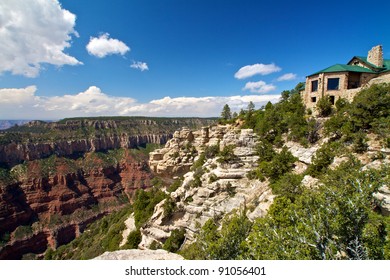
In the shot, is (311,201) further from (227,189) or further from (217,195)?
(217,195)

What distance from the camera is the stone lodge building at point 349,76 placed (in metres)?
24.6

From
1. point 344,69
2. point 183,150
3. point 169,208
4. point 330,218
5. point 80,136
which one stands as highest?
point 344,69

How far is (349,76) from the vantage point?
2508 cm

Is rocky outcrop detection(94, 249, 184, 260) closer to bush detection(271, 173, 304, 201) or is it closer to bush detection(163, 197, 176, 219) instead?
bush detection(271, 173, 304, 201)

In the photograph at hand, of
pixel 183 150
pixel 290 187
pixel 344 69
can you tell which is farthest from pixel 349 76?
pixel 183 150

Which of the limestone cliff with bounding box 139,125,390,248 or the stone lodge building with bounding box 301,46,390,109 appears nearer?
the limestone cliff with bounding box 139,125,390,248

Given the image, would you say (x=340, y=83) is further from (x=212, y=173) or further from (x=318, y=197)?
(x=318, y=197)

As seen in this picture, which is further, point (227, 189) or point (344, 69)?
point (344, 69)

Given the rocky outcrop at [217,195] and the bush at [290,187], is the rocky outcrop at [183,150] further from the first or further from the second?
the bush at [290,187]

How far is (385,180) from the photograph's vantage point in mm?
10297

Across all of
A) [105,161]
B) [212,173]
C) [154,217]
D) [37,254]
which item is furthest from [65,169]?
[212,173]

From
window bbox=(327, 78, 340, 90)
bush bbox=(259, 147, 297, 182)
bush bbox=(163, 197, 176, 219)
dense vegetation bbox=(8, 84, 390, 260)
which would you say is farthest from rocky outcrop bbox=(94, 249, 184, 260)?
window bbox=(327, 78, 340, 90)

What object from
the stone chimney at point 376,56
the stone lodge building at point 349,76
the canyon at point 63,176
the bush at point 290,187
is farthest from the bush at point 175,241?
the canyon at point 63,176

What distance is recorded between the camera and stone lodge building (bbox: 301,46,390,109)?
80.6 feet
